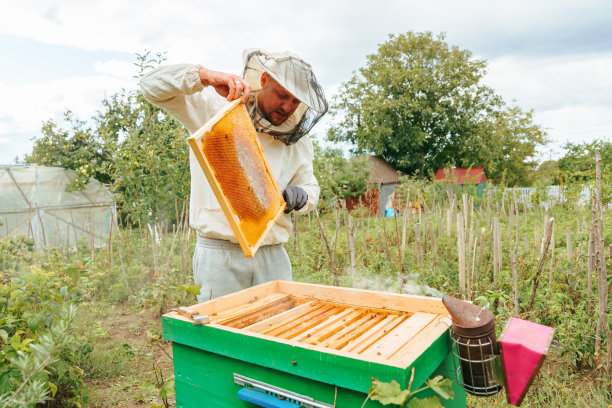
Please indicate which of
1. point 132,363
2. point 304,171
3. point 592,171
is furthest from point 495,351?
point 592,171

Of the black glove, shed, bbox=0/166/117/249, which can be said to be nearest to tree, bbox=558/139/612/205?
the black glove

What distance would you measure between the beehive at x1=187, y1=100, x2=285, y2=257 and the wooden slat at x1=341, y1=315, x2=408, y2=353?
0.59 m

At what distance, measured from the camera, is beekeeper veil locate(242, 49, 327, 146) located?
79.9 inches

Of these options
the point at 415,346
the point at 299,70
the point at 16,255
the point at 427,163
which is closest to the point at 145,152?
the point at 16,255

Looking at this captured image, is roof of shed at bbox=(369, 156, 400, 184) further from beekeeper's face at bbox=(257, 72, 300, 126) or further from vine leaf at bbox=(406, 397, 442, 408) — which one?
vine leaf at bbox=(406, 397, 442, 408)

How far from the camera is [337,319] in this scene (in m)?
1.62

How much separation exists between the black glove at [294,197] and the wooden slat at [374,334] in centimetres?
72

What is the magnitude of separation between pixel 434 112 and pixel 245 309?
25.3 m

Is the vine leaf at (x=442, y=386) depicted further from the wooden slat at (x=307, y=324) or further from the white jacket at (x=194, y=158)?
the white jacket at (x=194, y=158)

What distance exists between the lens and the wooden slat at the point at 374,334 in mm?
1277

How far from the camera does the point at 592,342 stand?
118 inches

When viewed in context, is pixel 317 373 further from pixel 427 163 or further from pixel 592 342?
pixel 427 163

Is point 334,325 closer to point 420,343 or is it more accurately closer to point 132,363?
point 420,343

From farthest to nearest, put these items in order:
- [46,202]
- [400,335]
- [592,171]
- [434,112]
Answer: [434,112], [46,202], [592,171], [400,335]
